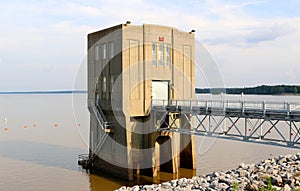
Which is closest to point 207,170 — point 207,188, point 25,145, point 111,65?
point 111,65

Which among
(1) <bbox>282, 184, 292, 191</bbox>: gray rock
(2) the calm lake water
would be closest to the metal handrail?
(2) the calm lake water

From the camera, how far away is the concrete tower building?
26.3 metres

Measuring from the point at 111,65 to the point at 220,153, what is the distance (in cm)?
1339

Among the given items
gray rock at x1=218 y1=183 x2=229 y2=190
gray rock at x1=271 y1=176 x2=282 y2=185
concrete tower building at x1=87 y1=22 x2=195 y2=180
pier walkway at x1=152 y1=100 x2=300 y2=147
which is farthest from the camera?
concrete tower building at x1=87 y1=22 x2=195 y2=180

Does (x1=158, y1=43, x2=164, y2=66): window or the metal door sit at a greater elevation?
(x1=158, y1=43, x2=164, y2=66): window

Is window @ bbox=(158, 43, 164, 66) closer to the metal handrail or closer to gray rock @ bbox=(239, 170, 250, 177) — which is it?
the metal handrail

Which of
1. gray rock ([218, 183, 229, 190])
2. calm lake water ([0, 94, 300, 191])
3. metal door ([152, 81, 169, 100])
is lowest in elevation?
calm lake water ([0, 94, 300, 191])

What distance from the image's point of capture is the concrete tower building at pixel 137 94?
86.2 feet

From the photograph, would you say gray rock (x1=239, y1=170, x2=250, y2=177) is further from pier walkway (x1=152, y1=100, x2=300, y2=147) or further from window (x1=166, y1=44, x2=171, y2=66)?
window (x1=166, y1=44, x2=171, y2=66)

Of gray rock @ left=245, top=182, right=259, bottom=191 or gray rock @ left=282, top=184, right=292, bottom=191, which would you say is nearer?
gray rock @ left=282, top=184, right=292, bottom=191

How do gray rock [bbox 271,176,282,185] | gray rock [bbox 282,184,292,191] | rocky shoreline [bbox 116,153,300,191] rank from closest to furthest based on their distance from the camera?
gray rock [bbox 282,184,292,191] < rocky shoreline [bbox 116,153,300,191] < gray rock [bbox 271,176,282,185]

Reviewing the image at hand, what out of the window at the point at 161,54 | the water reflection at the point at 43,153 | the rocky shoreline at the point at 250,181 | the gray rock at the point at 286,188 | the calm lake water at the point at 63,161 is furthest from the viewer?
the water reflection at the point at 43,153

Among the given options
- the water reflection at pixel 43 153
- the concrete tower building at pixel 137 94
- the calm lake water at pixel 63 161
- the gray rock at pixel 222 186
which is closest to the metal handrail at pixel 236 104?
the concrete tower building at pixel 137 94

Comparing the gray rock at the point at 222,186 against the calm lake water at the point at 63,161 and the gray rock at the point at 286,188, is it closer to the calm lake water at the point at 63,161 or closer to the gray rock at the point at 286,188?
the gray rock at the point at 286,188
